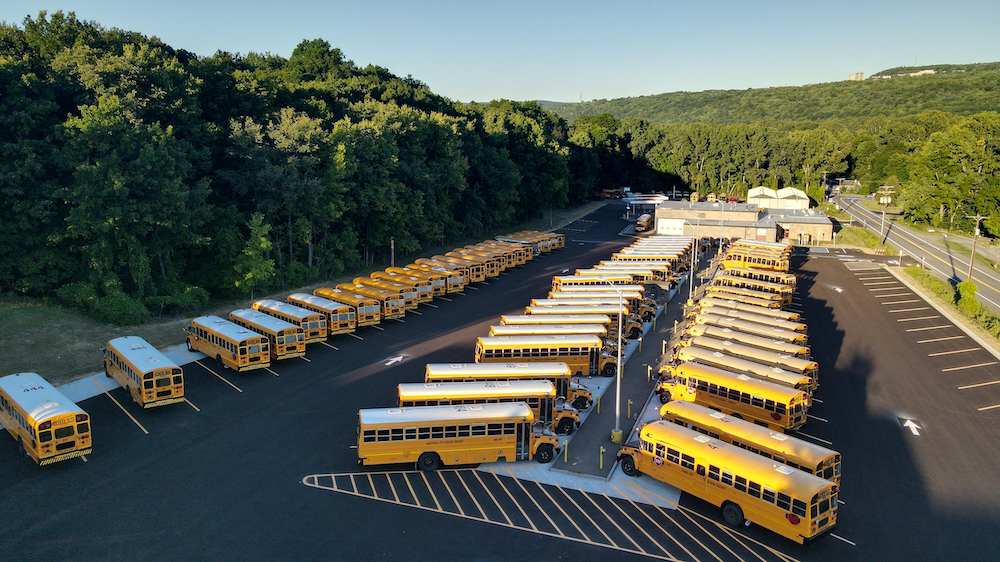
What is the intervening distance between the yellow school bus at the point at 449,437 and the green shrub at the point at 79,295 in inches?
1136

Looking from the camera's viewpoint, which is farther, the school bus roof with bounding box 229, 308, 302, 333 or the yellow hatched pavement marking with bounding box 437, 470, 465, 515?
the school bus roof with bounding box 229, 308, 302, 333

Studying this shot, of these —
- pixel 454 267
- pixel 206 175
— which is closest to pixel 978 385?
pixel 454 267

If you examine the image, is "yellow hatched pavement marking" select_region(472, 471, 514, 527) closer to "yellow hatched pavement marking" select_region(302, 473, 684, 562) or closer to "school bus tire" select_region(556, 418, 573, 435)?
"yellow hatched pavement marking" select_region(302, 473, 684, 562)

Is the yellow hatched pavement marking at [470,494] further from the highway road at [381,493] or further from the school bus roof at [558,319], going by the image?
the school bus roof at [558,319]

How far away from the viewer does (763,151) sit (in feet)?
437

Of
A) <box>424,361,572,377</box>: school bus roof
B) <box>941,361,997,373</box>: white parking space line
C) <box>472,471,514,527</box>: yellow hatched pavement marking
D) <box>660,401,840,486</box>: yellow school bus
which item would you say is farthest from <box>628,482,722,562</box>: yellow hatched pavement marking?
<box>941,361,997,373</box>: white parking space line

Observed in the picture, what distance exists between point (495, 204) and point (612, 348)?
177ft

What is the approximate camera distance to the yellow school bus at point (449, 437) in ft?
80.2

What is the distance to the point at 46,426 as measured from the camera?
24.4 meters

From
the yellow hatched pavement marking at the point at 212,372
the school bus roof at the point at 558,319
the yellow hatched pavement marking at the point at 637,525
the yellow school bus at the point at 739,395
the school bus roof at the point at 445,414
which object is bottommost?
the yellow hatched pavement marking at the point at 637,525

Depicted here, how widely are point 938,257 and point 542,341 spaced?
64859mm

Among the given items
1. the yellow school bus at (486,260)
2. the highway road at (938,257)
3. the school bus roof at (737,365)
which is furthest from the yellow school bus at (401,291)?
the highway road at (938,257)

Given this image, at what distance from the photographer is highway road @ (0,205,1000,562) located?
797 inches

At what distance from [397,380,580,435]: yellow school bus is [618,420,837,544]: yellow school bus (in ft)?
11.9
